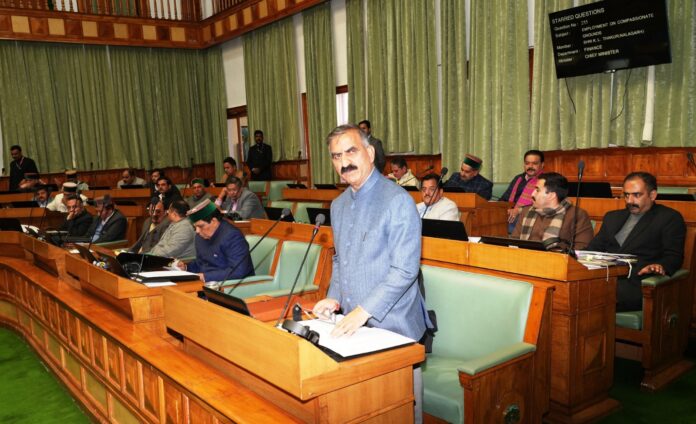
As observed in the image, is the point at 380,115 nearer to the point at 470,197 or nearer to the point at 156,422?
the point at 470,197

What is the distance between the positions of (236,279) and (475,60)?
464cm

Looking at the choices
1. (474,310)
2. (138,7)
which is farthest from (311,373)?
(138,7)

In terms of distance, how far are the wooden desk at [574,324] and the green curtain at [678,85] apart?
3.27 meters

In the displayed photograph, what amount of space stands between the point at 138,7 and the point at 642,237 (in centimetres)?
1056

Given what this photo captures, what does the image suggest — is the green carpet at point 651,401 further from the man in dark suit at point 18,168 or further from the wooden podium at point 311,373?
the man in dark suit at point 18,168

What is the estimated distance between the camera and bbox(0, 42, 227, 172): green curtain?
33.7 feet

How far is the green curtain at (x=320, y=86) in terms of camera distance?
9.09 m

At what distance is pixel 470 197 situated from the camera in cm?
499

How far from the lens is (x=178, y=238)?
4.50 metres

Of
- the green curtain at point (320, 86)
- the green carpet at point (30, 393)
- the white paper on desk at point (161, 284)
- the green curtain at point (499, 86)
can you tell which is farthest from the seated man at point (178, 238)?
the green curtain at point (320, 86)

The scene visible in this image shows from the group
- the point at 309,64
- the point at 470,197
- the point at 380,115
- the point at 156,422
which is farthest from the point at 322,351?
the point at 309,64

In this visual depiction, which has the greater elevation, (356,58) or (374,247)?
(356,58)

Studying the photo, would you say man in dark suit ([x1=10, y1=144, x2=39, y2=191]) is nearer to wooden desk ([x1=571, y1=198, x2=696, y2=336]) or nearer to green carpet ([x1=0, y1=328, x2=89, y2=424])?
green carpet ([x1=0, y1=328, x2=89, y2=424])

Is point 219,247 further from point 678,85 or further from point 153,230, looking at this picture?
point 678,85
